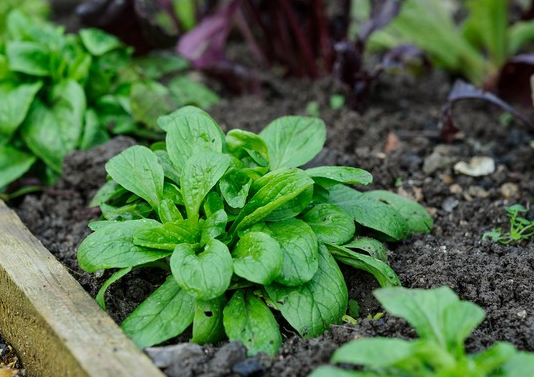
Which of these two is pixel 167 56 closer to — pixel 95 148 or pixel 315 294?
pixel 95 148

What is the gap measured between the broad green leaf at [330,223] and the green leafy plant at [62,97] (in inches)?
47.7

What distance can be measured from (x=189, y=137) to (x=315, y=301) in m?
0.69

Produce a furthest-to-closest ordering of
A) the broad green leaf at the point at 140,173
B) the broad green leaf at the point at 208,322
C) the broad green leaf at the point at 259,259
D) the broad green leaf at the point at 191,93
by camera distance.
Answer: the broad green leaf at the point at 191,93 → the broad green leaf at the point at 140,173 → the broad green leaf at the point at 208,322 → the broad green leaf at the point at 259,259

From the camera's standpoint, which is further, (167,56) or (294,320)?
(167,56)

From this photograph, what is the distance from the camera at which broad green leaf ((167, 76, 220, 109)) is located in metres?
3.71

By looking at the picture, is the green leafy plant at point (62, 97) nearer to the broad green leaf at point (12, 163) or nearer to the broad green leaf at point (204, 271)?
the broad green leaf at point (12, 163)

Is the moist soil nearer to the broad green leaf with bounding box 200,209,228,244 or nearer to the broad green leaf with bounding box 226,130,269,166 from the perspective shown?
the broad green leaf with bounding box 200,209,228,244

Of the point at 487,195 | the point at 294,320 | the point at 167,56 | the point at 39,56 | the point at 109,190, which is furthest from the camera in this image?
the point at 167,56

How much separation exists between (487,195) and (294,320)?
122 centimetres

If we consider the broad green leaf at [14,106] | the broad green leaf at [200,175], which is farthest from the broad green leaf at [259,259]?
the broad green leaf at [14,106]

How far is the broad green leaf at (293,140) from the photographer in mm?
2438

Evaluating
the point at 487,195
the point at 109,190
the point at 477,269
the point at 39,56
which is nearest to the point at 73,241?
the point at 109,190

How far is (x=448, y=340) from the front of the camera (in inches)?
64.3

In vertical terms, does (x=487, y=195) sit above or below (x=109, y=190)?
below
